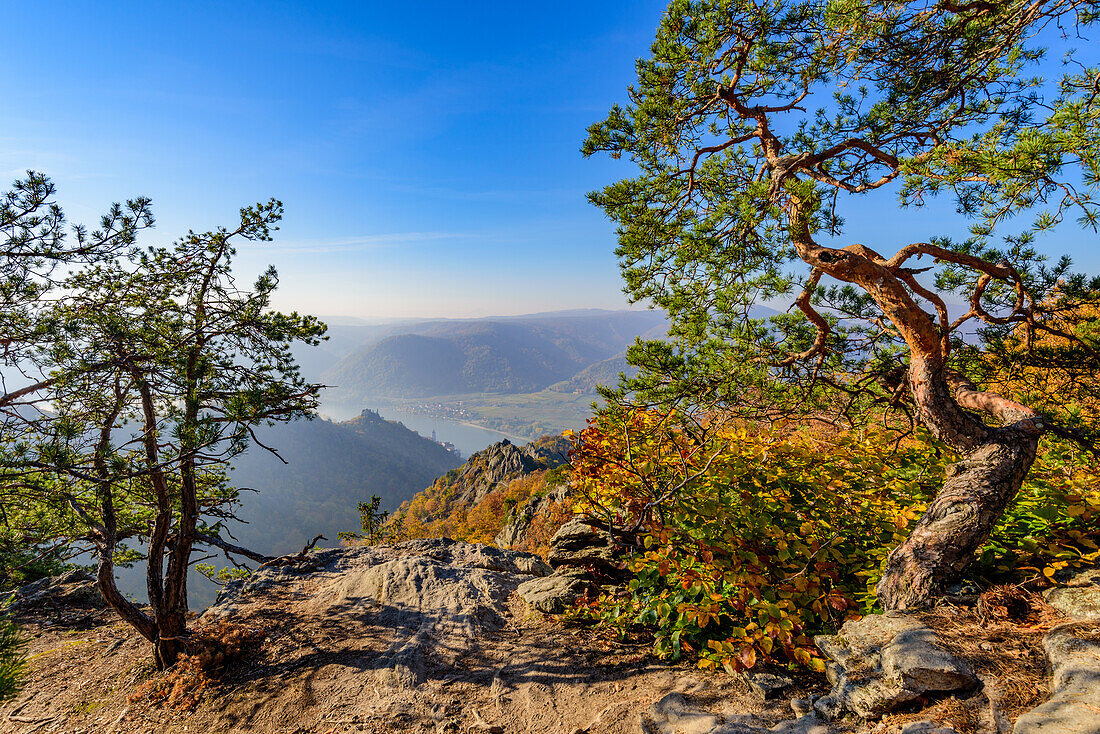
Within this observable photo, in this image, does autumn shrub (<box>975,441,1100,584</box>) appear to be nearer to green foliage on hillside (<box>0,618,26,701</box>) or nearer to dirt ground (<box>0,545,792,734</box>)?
dirt ground (<box>0,545,792,734</box>)

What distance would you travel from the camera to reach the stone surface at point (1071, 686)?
1.68m

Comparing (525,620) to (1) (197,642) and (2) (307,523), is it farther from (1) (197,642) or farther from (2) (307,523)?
(2) (307,523)

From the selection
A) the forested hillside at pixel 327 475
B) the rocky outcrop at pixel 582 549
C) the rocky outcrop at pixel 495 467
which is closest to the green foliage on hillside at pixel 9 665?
the rocky outcrop at pixel 582 549

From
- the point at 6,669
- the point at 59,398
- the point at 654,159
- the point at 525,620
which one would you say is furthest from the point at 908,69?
the point at 59,398

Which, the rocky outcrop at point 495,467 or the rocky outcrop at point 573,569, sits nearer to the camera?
the rocky outcrop at point 573,569

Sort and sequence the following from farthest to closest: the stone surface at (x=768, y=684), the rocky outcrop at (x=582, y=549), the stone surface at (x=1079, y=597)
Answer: the rocky outcrop at (x=582, y=549) → the stone surface at (x=768, y=684) → the stone surface at (x=1079, y=597)

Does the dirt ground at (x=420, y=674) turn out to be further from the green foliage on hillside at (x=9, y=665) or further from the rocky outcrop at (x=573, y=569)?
the green foliage on hillside at (x=9, y=665)

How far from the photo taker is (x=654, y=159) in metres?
4.82

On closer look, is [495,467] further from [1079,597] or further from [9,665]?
[1079,597]

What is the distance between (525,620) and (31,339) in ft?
20.4

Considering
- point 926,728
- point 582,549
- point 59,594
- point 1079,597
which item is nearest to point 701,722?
point 926,728

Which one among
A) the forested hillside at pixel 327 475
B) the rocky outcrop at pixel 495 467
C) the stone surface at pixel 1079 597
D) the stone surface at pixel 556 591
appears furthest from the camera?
the forested hillside at pixel 327 475

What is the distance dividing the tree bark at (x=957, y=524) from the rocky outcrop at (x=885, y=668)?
0.25 m

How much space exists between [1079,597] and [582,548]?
16.4 ft
